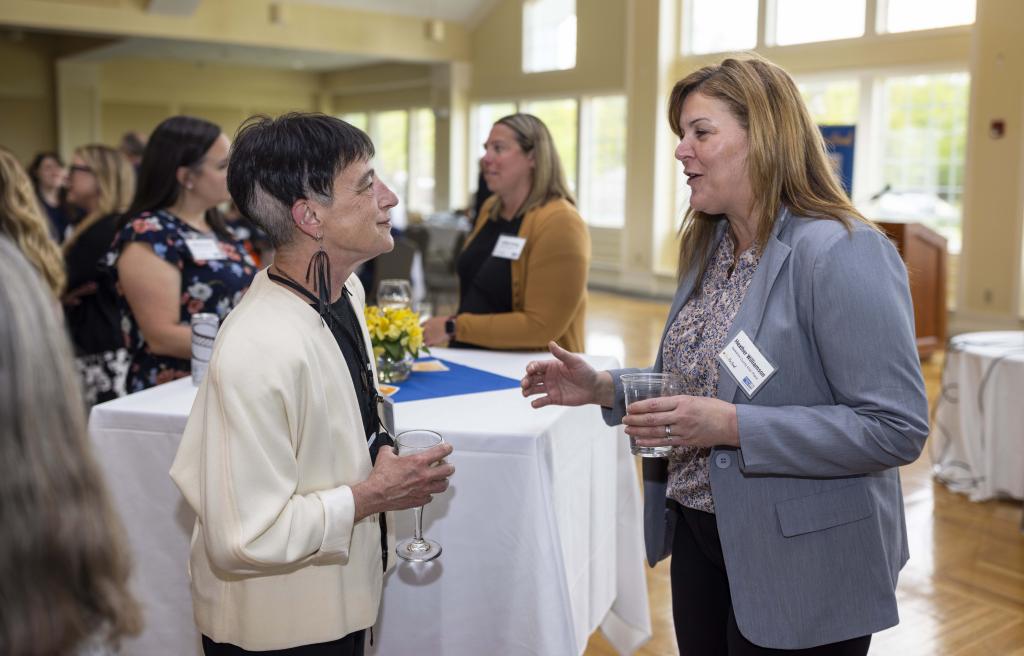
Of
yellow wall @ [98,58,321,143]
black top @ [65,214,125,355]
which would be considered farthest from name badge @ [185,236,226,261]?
yellow wall @ [98,58,321,143]

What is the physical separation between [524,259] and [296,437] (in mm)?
1667

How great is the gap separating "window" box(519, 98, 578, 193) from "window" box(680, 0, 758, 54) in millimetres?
2104

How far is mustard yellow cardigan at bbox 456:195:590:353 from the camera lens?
2834mm

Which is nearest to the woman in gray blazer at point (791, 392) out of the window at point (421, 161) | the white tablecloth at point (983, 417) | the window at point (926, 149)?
the white tablecloth at point (983, 417)

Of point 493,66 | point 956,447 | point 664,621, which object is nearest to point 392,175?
point 493,66

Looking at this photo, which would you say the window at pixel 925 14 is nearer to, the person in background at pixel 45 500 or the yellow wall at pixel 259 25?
the yellow wall at pixel 259 25

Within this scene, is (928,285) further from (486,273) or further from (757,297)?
(757,297)

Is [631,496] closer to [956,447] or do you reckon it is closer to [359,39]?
[956,447]

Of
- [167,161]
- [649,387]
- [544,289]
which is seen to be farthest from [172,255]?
[649,387]

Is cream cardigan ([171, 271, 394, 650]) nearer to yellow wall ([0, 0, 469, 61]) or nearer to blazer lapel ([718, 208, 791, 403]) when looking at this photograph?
blazer lapel ([718, 208, 791, 403])

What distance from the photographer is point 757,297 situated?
146 centimetres

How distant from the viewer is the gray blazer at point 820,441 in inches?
52.9

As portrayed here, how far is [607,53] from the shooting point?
11.9 metres

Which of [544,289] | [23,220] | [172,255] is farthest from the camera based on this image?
[23,220]
